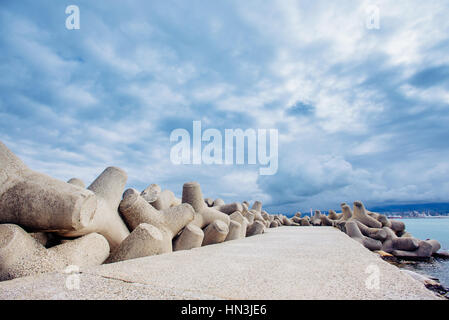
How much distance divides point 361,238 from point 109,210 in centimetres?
979

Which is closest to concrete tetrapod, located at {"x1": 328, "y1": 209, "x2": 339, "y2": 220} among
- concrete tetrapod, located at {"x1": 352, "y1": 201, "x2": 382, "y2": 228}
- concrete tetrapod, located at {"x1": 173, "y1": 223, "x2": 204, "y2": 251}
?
concrete tetrapod, located at {"x1": 352, "y1": 201, "x2": 382, "y2": 228}

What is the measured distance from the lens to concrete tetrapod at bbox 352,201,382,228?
1197 cm

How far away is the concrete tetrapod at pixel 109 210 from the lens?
307cm

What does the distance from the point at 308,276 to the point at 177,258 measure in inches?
54.9

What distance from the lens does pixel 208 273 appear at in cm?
214

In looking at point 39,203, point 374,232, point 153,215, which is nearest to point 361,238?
point 374,232

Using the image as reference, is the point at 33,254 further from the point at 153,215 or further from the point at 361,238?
the point at 361,238

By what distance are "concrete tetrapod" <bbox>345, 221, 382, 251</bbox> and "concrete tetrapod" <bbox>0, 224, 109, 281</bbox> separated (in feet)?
32.5

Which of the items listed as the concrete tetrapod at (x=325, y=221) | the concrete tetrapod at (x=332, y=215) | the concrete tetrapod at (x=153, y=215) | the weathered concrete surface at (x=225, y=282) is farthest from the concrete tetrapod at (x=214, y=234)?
the concrete tetrapod at (x=332, y=215)

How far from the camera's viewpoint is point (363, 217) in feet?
40.0

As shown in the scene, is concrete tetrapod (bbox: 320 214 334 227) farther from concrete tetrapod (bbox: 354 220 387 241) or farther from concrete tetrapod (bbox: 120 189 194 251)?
concrete tetrapod (bbox: 120 189 194 251)

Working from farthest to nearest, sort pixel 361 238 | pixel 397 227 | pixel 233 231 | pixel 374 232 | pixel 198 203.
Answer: pixel 397 227 → pixel 374 232 → pixel 361 238 → pixel 233 231 → pixel 198 203
